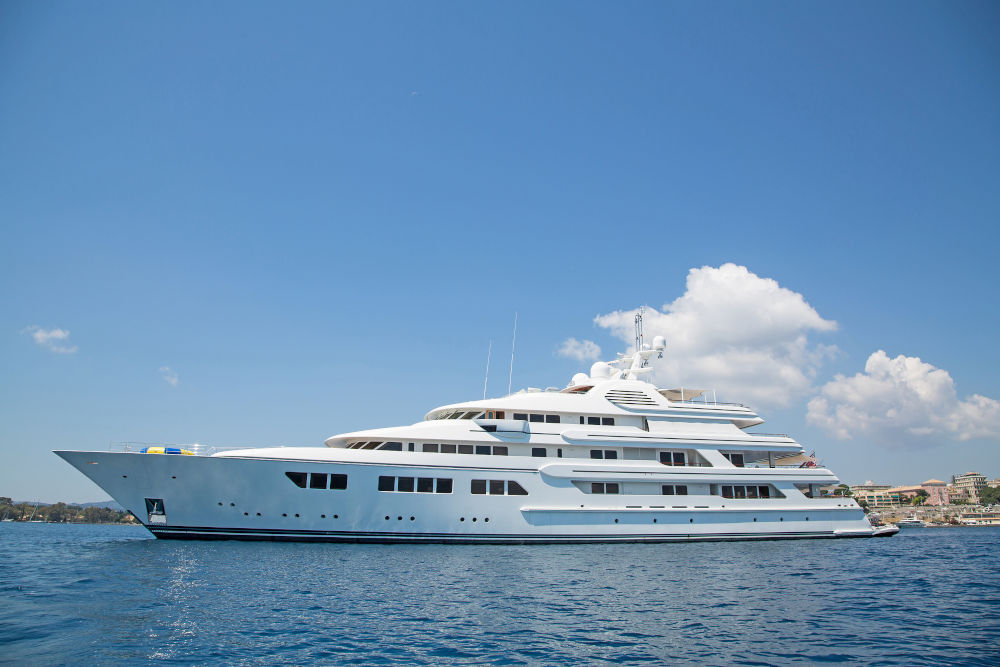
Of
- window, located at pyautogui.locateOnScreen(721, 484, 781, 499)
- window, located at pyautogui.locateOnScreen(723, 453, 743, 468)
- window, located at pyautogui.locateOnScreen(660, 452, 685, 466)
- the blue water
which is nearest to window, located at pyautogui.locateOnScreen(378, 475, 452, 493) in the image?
the blue water

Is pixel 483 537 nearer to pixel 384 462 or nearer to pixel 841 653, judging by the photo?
pixel 384 462

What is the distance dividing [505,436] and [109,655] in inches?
641

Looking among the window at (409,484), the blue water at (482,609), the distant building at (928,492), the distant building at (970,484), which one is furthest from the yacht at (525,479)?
the distant building at (970,484)

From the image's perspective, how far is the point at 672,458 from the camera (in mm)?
25016

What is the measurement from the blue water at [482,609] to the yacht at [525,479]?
2.18 metres

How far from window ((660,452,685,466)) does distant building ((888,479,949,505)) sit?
116 m

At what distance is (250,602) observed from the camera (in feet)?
36.6

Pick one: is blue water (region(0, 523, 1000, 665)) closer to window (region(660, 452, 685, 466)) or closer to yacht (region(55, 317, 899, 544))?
yacht (region(55, 317, 899, 544))

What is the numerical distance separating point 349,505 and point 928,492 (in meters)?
139

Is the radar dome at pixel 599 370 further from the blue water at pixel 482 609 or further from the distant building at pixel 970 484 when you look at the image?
the distant building at pixel 970 484

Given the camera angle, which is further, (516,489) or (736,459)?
(736,459)

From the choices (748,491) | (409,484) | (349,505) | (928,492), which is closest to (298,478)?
(349,505)

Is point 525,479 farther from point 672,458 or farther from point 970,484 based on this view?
point 970,484

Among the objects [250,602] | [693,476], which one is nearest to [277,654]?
[250,602]
